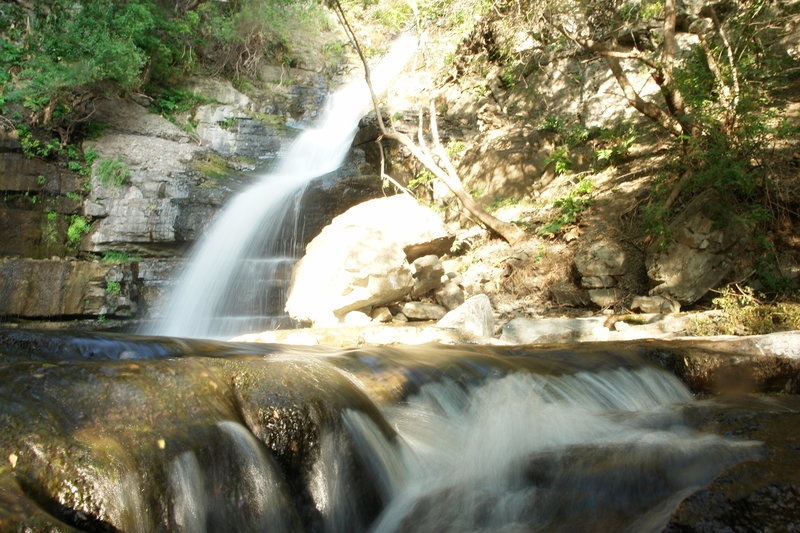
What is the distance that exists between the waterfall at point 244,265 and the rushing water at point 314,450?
484cm

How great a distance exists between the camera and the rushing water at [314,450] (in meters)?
1.89

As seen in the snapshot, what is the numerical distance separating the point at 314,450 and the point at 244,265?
289 inches

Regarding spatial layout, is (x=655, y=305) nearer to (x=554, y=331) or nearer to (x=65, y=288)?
(x=554, y=331)

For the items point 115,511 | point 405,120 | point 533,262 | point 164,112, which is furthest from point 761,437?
point 164,112

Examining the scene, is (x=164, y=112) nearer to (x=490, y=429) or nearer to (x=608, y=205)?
(x=608, y=205)

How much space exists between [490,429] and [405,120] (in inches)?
458

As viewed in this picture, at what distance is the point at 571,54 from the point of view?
11.6m

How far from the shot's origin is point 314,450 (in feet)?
8.21

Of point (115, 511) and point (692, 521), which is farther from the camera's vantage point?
point (115, 511)

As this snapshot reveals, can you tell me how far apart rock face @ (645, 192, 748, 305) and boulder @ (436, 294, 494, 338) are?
8.39 feet

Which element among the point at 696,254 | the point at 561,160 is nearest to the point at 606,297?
the point at 696,254

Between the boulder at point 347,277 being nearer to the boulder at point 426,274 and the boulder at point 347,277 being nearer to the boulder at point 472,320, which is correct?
the boulder at point 426,274

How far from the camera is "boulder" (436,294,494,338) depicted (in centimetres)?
603

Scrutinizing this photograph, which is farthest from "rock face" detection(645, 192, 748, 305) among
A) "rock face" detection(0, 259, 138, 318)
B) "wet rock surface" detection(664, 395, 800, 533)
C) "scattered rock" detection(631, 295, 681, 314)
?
"rock face" detection(0, 259, 138, 318)
